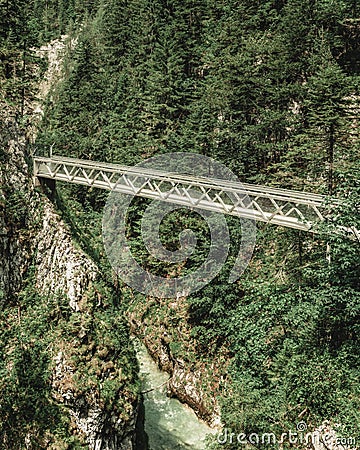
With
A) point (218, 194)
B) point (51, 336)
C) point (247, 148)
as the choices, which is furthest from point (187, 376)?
point (247, 148)

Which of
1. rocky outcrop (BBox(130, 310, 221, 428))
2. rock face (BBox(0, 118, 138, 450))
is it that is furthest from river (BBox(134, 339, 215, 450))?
rock face (BBox(0, 118, 138, 450))

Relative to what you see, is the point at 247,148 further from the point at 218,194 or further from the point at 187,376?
the point at 187,376

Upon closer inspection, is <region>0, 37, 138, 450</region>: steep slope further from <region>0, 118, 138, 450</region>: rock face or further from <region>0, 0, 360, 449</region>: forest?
<region>0, 0, 360, 449</region>: forest

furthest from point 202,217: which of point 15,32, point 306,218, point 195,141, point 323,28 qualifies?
point 15,32

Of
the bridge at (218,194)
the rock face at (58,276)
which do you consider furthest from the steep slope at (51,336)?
the bridge at (218,194)

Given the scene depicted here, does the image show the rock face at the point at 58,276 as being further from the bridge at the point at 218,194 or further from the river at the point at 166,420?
the bridge at the point at 218,194

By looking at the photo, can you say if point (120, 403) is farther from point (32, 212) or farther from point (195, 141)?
point (195, 141)
